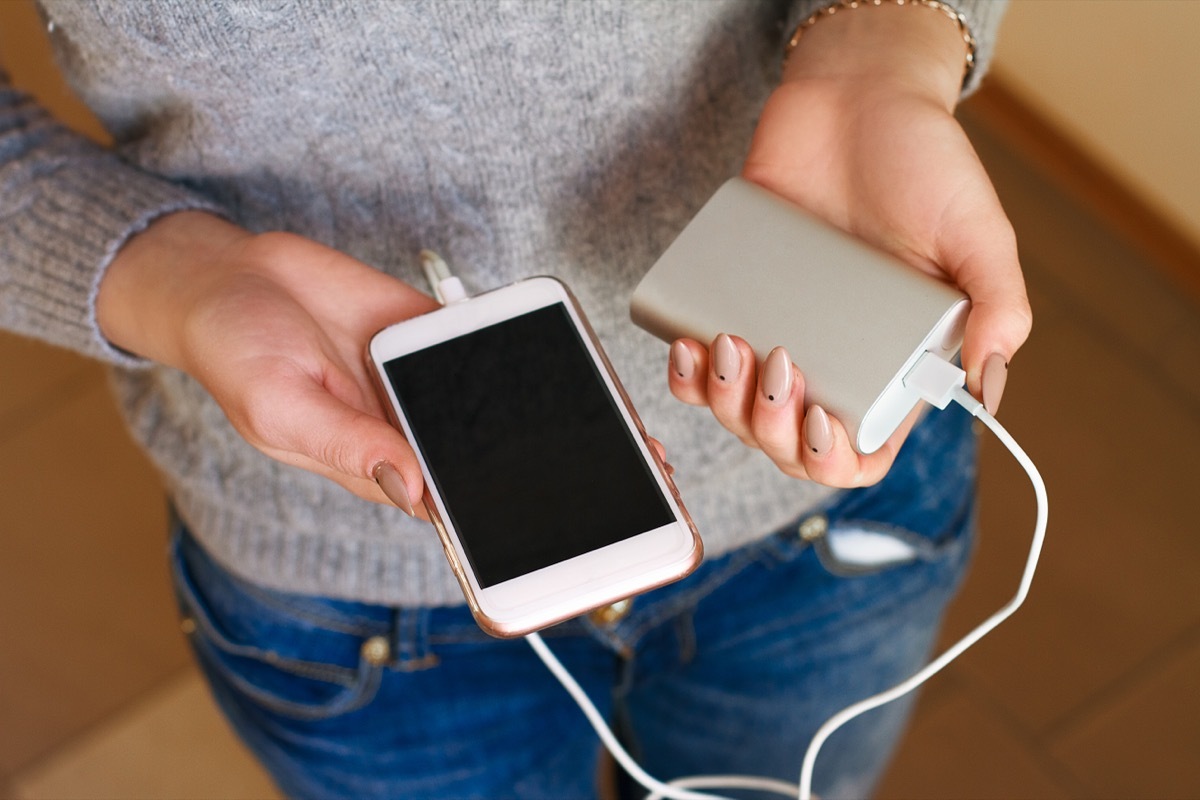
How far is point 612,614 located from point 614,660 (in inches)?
2.3

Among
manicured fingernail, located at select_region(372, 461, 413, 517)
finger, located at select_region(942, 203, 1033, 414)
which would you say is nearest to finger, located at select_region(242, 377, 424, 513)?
manicured fingernail, located at select_region(372, 461, 413, 517)

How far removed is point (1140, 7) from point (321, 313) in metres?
0.92

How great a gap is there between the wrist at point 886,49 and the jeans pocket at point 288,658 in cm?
41

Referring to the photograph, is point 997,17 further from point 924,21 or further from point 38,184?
point 38,184

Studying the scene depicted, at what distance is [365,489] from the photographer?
49 cm

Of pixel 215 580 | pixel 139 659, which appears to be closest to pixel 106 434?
pixel 139 659

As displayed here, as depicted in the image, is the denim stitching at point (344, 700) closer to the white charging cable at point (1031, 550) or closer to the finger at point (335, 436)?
the white charging cable at point (1031, 550)

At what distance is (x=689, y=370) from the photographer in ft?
1.56

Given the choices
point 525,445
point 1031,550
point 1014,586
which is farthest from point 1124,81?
point 525,445

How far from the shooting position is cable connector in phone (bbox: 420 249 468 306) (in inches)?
21.4

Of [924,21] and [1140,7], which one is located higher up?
[924,21]

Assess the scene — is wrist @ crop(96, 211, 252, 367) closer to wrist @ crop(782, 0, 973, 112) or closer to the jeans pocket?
the jeans pocket

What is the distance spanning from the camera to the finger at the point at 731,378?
1.50ft

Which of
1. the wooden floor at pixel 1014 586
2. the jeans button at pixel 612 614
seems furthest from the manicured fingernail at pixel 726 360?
the wooden floor at pixel 1014 586
